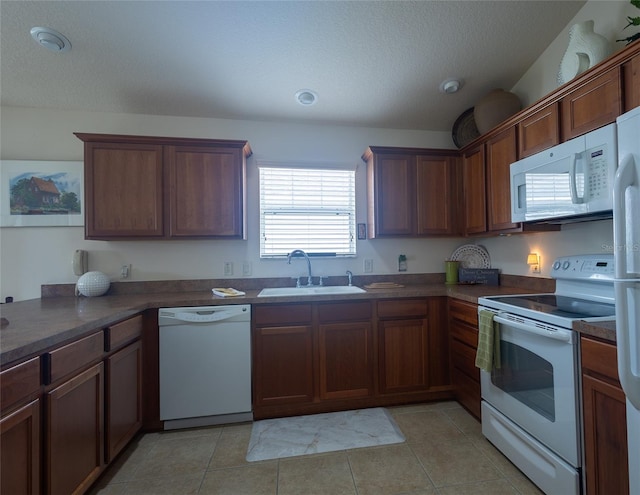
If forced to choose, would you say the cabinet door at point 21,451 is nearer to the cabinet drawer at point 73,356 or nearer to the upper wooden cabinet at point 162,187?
the cabinet drawer at point 73,356

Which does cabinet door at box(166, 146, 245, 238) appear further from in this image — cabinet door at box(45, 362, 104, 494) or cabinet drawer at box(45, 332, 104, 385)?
cabinet door at box(45, 362, 104, 494)

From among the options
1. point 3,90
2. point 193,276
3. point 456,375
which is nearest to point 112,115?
point 3,90

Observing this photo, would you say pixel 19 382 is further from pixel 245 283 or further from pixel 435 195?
pixel 435 195

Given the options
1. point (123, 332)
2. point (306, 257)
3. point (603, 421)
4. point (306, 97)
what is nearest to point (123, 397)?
point (123, 332)

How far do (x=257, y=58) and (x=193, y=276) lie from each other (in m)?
1.94

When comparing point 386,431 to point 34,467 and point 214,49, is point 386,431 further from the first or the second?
point 214,49

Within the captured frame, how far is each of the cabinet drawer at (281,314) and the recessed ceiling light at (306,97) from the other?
6.02ft

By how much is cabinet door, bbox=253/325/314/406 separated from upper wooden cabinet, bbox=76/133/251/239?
0.91 metres

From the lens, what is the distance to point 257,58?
216 centimetres

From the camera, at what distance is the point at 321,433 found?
1945 millimetres

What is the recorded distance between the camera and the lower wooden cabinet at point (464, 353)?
6.64ft

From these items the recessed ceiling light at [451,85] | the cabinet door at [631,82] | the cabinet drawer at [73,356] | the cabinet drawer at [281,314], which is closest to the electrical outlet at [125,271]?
the cabinet drawer at [73,356]

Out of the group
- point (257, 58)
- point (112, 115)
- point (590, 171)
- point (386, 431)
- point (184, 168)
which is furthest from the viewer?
point (112, 115)

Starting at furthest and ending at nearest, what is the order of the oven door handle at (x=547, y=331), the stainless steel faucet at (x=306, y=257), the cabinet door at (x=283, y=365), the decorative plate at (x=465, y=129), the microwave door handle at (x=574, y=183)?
the decorative plate at (x=465, y=129) < the stainless steel faucet at (x=306, y=257) < the cabinet door at (x=283, y=365) < the microwave door handle at (x=574, y=183) < the oven door handle at (x=547, y=331)
